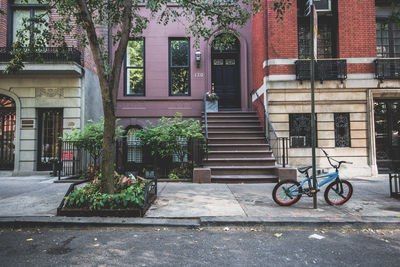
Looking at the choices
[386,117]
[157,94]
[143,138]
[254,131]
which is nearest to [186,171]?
[143,138]

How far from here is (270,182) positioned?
26.9 feet

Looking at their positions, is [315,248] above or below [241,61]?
below

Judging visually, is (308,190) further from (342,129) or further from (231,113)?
(231,113)

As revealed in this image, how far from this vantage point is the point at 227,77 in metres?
13.3

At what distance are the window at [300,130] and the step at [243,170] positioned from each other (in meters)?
2.15

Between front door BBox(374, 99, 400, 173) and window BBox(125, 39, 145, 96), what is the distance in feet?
36.9

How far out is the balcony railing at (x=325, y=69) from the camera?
10.0 m

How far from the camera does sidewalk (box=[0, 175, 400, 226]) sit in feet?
14.6

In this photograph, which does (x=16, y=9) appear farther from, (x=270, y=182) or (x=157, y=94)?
(x=270, y=182)

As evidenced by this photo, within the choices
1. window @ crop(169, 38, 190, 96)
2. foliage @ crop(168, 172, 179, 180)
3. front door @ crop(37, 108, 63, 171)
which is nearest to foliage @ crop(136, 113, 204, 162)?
foliage @ crop(168, 172, 179, 180)

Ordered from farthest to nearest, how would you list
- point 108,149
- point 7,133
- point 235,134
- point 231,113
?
point 231,113, point 7,133, point 235,134, point 108,149

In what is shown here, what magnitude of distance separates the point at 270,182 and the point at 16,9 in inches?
542

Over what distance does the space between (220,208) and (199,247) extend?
Answer: 175cm

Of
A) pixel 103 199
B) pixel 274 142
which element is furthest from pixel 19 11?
pixel 274 142
